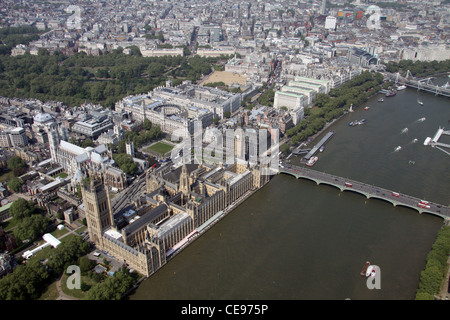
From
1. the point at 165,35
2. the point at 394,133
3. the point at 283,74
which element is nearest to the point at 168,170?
the point at 394,133

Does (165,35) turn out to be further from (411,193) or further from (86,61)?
(411,193)

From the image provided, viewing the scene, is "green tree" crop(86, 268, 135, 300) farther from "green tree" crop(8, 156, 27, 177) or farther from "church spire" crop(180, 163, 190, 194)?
"green tree" crop(8, 156, 27, 177)

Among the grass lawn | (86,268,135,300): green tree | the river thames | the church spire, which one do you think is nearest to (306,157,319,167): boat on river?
the river thames

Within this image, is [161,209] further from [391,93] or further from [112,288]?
[391,93]


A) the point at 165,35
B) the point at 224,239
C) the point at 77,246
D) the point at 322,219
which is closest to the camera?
the point at 77,246

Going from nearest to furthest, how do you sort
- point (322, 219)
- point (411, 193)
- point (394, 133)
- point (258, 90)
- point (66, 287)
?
point (66, 287) < point (322, 219) < point (411, 193) < point (394, 133) < point (258, 90)

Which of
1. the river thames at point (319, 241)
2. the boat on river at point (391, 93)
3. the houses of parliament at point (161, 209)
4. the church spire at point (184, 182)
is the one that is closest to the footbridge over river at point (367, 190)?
the river thames at point (319, 241)
